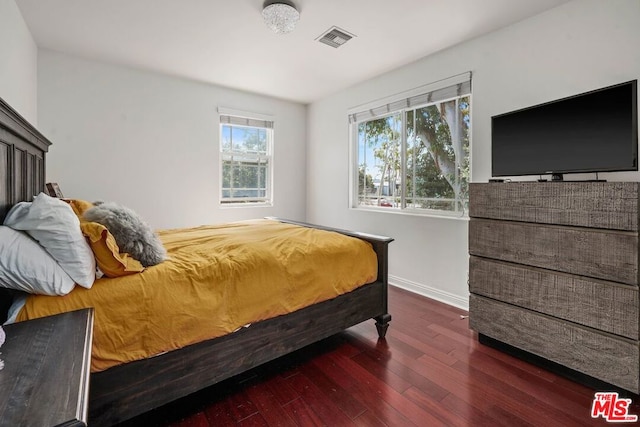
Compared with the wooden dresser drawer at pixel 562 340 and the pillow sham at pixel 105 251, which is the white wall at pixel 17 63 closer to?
the pillow sham at pixel 105 251

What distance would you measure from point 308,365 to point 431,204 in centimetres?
210

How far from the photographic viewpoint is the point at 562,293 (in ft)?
6.07

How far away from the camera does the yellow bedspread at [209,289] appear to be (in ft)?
4.23

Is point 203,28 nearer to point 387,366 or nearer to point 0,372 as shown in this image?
point 0,372

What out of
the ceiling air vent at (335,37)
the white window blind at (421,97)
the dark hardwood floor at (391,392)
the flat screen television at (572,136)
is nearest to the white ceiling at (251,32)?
the ceiling air vent at (335,37)

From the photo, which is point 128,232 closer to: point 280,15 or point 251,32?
point 280,15

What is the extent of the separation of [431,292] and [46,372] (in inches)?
121

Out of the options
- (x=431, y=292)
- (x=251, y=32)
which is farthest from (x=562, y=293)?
(x=251, y=32)

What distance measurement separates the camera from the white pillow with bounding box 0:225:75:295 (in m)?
1.11

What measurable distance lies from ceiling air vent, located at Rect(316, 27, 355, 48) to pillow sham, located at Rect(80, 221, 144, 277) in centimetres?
230

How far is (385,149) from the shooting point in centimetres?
375

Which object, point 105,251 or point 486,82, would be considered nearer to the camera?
point 105,251

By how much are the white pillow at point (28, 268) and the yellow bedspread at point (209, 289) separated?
0.18ft

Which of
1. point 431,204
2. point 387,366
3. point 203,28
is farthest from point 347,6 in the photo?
point 387,366
